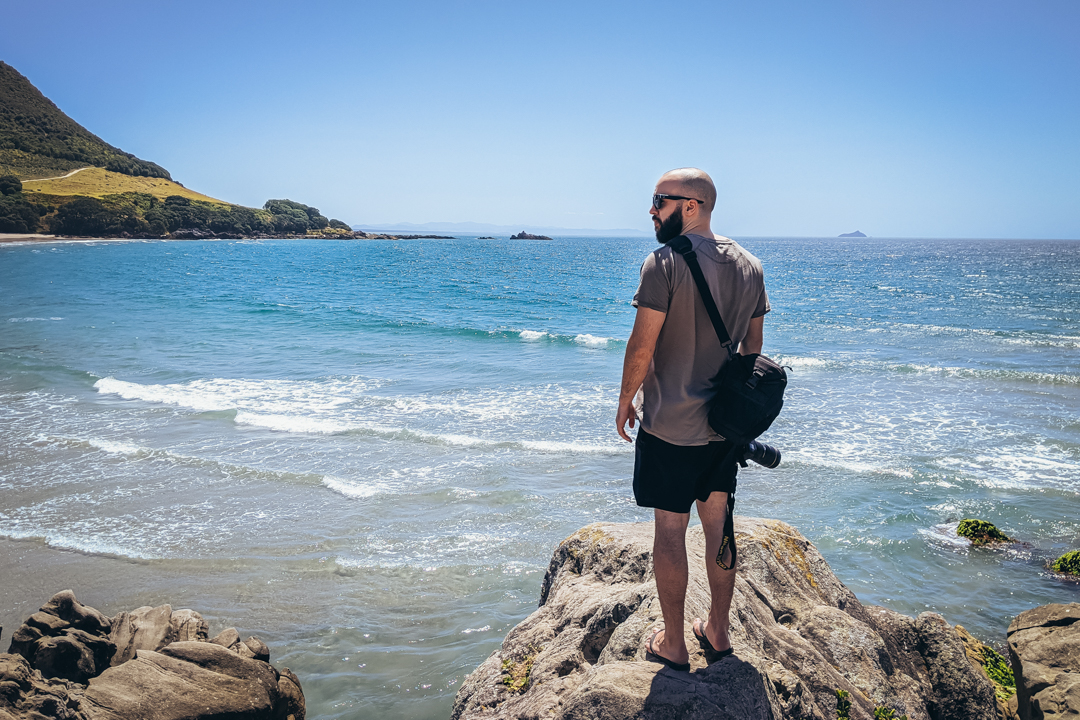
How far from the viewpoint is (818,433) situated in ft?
39.5

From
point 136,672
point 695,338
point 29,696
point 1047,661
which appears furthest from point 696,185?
point 29,696

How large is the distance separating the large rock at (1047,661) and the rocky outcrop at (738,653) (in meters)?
0.35

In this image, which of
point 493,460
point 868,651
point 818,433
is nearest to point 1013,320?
point 818,433

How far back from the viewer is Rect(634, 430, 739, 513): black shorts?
2887 mm

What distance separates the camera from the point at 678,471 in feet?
9.47

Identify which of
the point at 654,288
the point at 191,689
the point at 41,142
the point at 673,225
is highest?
the point at 41,142

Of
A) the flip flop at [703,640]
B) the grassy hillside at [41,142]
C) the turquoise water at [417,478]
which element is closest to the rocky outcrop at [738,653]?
the flip flop at [703,640]

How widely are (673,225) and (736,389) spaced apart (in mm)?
825

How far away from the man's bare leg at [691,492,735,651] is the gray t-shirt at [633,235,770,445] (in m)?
0.39

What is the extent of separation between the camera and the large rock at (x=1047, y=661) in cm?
398

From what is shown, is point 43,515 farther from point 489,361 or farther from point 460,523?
point 489,361

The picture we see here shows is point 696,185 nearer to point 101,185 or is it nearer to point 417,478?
point 417,478

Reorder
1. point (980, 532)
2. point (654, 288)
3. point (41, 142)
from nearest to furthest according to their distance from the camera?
point (654, 288) → point (980, 532) → point (41, 142)

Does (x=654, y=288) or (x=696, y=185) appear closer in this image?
(x=654, y=288)
